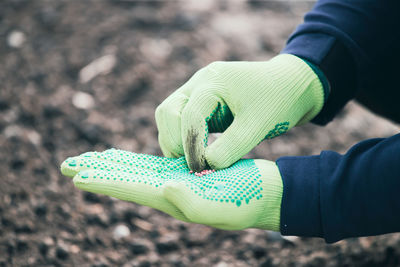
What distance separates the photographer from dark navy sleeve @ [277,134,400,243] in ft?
2.50

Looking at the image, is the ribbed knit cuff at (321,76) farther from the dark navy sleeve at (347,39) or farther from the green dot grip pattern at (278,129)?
the green dot grip pattern at (278,129)

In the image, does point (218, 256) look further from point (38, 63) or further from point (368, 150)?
point (38, 63)

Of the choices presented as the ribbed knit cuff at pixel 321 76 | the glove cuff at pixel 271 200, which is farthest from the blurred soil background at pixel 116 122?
the ribbed knit cuff at pixel 321 76

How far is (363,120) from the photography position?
1812 mm

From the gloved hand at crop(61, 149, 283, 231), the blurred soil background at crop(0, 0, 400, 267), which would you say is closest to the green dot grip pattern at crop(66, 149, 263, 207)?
the gloved hand at crop(61, 149, 283, 231)

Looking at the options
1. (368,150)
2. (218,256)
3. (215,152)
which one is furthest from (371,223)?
(218,256)

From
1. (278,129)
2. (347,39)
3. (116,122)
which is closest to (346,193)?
(278,129)

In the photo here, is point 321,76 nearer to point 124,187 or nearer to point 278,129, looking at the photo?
point 278,129

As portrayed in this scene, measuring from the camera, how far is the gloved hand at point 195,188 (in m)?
0.78

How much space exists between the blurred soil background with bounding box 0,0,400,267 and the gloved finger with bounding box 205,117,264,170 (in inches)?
18.5

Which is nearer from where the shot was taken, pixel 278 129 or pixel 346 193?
pixel 346 193

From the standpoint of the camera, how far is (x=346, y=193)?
0.79m

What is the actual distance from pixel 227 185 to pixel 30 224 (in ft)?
2.60

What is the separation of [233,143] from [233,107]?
0.36 feet
